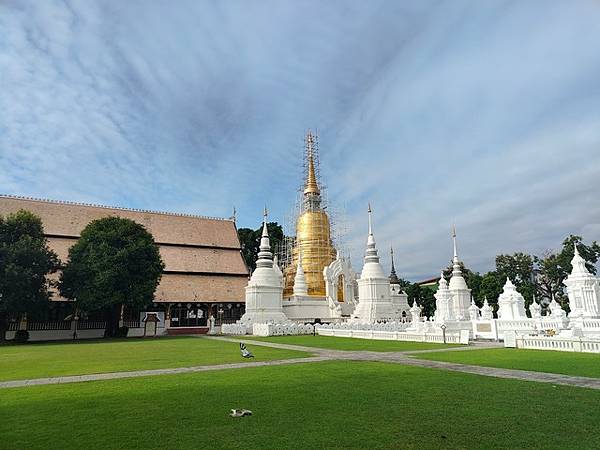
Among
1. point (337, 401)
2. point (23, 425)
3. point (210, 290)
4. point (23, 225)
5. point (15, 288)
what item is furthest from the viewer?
point (210, 290)

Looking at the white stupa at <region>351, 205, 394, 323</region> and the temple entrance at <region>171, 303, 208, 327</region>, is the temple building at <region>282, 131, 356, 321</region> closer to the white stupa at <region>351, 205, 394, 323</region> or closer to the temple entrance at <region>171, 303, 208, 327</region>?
the white stupa at <region>351, 205, 394, 323</region>

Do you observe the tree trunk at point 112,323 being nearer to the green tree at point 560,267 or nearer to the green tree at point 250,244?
the green tree at point 250,244

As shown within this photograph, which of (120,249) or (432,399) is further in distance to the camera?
(120,249)

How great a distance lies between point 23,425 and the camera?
5.59 meters

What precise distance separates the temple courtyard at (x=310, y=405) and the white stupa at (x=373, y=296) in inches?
812

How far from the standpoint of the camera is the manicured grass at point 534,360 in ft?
32.4

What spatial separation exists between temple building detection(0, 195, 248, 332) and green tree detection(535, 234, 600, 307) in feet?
94.9

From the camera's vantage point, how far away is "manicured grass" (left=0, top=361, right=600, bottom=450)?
4797 mm

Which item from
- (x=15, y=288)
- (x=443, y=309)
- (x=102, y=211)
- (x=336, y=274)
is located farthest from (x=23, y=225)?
(x=443, y=309)

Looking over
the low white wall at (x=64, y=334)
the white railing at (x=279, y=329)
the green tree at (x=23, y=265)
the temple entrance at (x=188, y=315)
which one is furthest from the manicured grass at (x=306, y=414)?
the temple entrance at (x=188, y=315)

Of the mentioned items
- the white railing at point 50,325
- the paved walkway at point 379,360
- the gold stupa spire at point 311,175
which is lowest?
the paved walkway at point 379,360

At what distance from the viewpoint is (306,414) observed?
5.91 metres

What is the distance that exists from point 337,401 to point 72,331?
2948 cm

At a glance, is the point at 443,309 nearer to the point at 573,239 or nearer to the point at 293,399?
the point at 573,239
